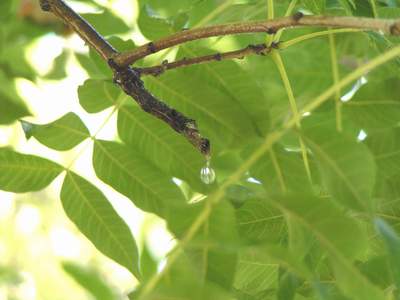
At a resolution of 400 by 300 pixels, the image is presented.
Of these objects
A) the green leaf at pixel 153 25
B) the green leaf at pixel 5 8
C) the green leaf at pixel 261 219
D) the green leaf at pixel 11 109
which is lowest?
the green leaf at pixel 261 219

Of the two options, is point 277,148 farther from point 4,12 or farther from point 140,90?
point 4,12

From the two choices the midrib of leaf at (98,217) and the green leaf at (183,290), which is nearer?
the green leaf at (183,290)

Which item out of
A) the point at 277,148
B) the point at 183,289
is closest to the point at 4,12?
the point at 277,148

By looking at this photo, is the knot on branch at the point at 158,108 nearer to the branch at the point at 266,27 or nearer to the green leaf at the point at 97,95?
the branch at the point at 266,27

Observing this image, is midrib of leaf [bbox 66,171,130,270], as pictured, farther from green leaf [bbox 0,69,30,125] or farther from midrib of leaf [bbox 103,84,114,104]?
green leaf [bbox 0,69,30,125]

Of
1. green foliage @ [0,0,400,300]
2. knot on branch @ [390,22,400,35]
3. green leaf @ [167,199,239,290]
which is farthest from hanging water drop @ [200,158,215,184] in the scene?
knot on branch @ [390,22,400,35]

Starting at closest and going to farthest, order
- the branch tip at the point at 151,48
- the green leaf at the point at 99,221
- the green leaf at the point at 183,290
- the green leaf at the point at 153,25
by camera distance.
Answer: the green leaf at the point at 183,290
the branch tip at the point at 151,48
the green leaf at the point at 99,221
the green leaf at the point at 153,25

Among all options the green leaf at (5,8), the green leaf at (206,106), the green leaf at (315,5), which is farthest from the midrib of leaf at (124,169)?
the green leaf at (5,8)
